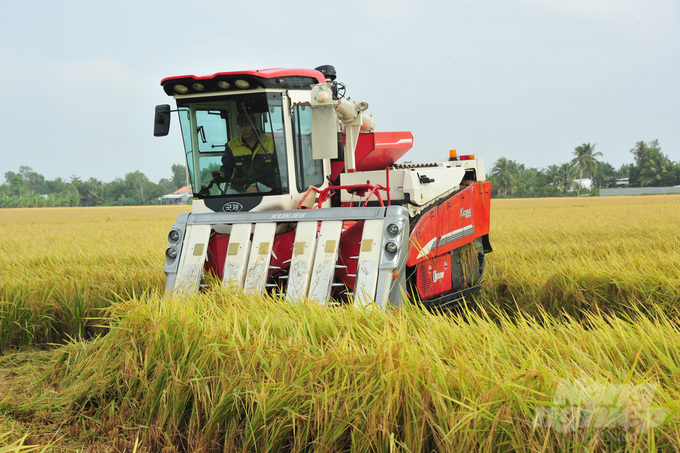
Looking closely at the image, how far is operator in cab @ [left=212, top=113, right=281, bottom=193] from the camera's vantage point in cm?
466

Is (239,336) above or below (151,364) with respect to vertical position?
above

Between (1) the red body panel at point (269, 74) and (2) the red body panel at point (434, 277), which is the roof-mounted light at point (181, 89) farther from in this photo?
(2) the red body panel at point (434, 277)

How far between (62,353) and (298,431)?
212cm

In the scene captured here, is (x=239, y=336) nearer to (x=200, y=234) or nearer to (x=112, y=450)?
(x=112, y=450)

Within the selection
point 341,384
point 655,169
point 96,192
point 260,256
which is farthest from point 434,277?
point 96,192

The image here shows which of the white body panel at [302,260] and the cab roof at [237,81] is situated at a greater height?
the cab roof at [237,81]

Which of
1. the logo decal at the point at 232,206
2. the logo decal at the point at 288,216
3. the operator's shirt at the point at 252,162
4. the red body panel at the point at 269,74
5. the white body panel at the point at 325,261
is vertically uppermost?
the red body panel at the point at 269,74

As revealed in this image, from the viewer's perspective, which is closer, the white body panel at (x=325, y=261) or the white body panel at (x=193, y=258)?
the white body panel at (x=325, y=261)

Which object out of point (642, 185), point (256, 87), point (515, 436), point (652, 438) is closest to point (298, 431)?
point (515, 436)

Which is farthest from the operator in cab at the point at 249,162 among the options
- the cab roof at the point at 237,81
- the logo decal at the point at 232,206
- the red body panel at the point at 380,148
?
the red body panel at the point at 380,148

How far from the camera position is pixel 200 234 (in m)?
4.29

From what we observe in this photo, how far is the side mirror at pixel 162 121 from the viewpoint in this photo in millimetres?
4844

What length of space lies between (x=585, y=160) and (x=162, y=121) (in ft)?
250

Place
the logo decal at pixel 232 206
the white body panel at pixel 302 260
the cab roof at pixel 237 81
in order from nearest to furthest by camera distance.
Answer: the white body panel at pixel 302 260 < the cab roof at pixel 237 81 < the logo decal at pixel 232 206
